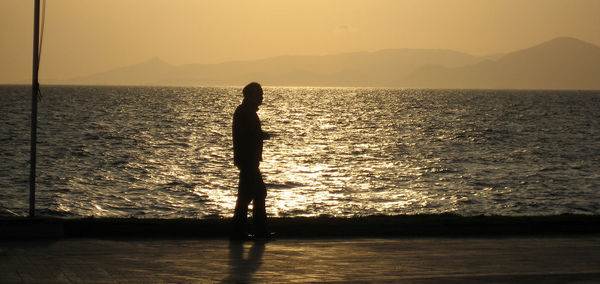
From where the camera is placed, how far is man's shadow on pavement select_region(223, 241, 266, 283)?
22.2 feet

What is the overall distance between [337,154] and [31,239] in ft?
120

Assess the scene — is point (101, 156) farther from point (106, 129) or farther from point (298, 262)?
point (298, 262)

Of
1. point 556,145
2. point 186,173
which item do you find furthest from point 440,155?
point 186,173

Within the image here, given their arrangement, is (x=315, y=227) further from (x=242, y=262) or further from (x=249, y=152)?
(x=242, y=262)

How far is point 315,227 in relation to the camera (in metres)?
9.06

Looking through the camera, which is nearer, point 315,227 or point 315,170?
point 315,227

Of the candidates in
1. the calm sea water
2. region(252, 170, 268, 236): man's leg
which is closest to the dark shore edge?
region(252, 170, 268, 236): man's leg

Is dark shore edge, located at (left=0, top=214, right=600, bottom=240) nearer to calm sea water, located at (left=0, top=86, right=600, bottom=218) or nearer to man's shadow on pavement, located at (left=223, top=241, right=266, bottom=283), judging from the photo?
man's shadow on pavement, located at (left=223, top=241, right=266, bottom=283)

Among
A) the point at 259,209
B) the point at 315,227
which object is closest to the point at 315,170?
the point at 315,227

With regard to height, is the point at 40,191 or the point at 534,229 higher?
the point at 534,229

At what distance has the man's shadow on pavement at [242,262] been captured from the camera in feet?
22.2

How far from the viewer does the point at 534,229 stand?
9.40 meters

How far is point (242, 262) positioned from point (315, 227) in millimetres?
1753

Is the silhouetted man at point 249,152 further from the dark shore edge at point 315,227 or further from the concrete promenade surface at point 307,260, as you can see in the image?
the concrete promenade surface at point 307,260
